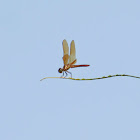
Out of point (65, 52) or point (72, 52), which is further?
point (72, 52)

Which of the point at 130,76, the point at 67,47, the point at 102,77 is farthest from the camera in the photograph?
the point at 67,47

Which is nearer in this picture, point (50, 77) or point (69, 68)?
point (50, 77)

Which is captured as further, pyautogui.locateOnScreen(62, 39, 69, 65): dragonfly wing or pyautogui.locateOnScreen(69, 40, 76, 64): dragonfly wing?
pyautogui.locateOnScreen(69, 40, 76, 64): dragonfly wing

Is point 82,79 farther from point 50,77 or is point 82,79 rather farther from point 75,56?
point 75,56

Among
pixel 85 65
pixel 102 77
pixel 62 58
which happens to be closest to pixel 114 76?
pixel 102 77

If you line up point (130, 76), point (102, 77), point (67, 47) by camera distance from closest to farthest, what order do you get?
point (130, 76) < point (102, 77) < point (67, 47)

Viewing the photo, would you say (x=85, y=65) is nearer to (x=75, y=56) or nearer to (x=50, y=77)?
(x=75, y=56)

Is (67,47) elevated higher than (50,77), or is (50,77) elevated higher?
(67,47)

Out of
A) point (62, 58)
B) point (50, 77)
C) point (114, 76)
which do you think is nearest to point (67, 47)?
point (62, 58)

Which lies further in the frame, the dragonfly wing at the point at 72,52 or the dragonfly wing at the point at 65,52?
the dragonfly wing at the point at 72,52
